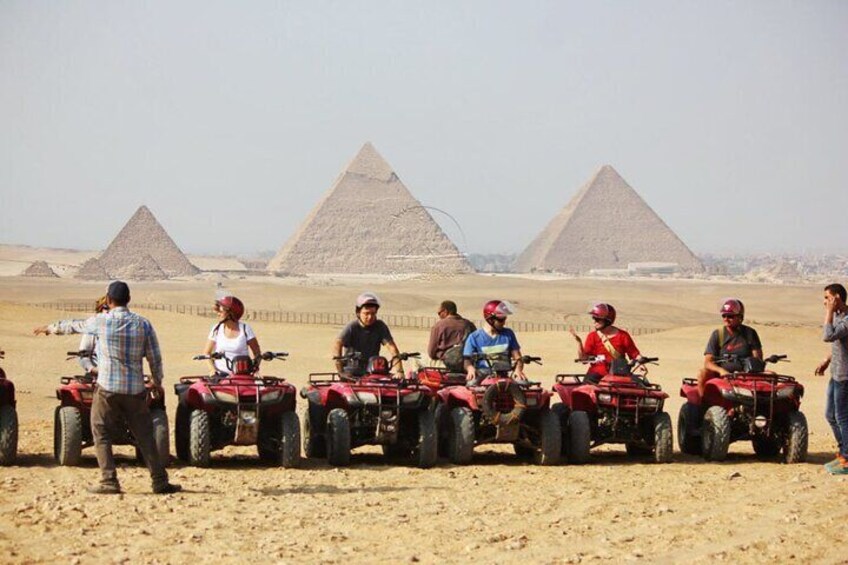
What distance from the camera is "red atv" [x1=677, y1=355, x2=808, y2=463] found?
36.0ft

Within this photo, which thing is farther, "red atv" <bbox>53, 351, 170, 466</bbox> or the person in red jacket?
the person in red jacket

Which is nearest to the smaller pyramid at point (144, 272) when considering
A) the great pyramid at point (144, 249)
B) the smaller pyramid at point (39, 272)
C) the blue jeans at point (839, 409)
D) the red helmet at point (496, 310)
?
the smaller pyramid at point (39, 272)

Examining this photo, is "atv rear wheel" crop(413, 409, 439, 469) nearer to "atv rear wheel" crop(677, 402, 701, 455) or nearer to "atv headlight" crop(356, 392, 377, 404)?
"atv headlight" crop(356, 392, 377, 404)

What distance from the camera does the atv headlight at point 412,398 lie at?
10.5m

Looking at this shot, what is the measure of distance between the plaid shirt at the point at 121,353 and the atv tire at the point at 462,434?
2633mm

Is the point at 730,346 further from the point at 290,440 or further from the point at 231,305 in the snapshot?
the point at 231,305

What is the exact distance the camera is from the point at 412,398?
34.4 feet

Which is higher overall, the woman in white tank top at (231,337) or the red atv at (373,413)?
the woman in white tank top at (231,337)

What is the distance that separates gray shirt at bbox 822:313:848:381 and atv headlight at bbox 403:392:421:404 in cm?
296

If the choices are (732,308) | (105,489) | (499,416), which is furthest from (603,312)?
(105,489)

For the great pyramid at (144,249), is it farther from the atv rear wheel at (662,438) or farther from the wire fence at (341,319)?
the atv rear wheel at (662,438)

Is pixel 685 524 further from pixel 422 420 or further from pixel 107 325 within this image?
pixel 107 325

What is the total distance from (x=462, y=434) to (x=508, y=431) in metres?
0.36

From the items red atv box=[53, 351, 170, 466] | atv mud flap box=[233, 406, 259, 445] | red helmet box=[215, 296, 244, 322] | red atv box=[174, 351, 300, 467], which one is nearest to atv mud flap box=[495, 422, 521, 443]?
red atv box=[174, 351, 300, 467]
